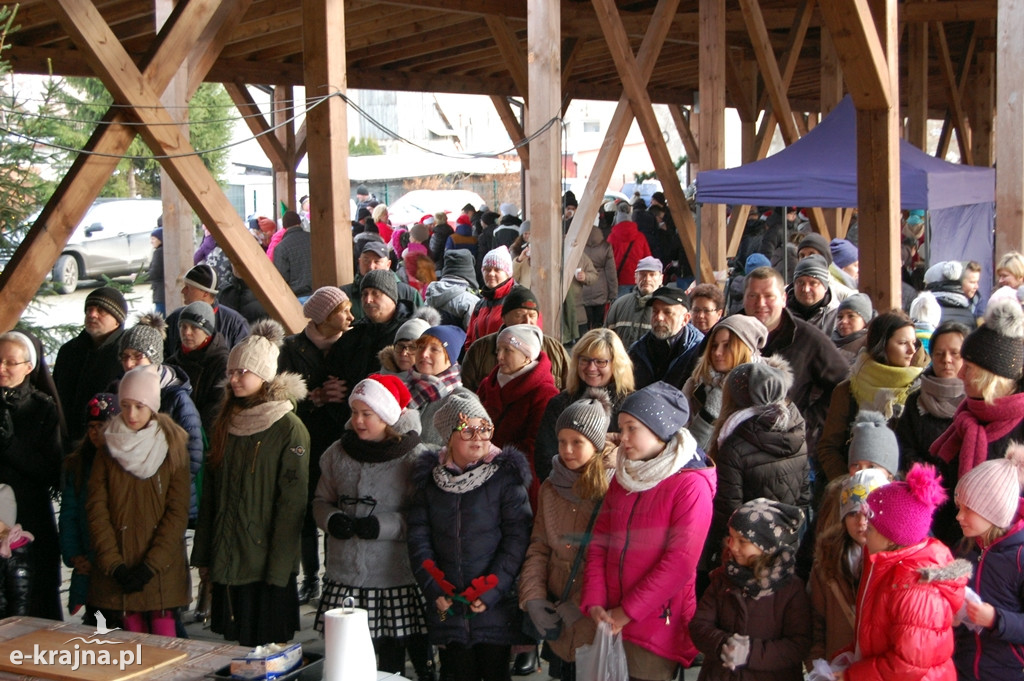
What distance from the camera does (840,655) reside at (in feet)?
10.5

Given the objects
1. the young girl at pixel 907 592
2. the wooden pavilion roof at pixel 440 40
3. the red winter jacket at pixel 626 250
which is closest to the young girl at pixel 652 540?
the young girl at pixel 907 592

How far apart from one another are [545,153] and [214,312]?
253cm

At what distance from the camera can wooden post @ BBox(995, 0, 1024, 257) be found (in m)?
8.59

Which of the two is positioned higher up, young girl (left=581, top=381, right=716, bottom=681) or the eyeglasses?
the eyeglasses

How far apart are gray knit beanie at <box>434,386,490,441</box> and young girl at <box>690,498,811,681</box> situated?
1043 mm

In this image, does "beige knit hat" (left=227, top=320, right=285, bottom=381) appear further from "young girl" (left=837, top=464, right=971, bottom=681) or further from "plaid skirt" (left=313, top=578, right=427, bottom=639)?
"young girl" (left=837, top=464, right=971, bottom=681)

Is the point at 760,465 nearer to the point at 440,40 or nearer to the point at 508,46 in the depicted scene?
the point at 508,46

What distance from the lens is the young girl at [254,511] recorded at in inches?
171

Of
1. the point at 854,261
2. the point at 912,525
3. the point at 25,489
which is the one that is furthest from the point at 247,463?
the point at 854,261

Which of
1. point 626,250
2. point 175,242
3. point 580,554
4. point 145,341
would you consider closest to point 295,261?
point 175,242

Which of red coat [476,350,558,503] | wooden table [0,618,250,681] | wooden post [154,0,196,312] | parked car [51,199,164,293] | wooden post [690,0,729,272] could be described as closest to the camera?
wooden table [0,618,250,681]

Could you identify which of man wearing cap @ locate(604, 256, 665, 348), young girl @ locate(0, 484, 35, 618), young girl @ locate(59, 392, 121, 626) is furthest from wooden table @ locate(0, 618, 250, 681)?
man wearing cap @ locate(604, 256, 665, 348)

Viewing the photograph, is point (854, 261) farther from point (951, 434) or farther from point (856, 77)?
point (951, 434)
